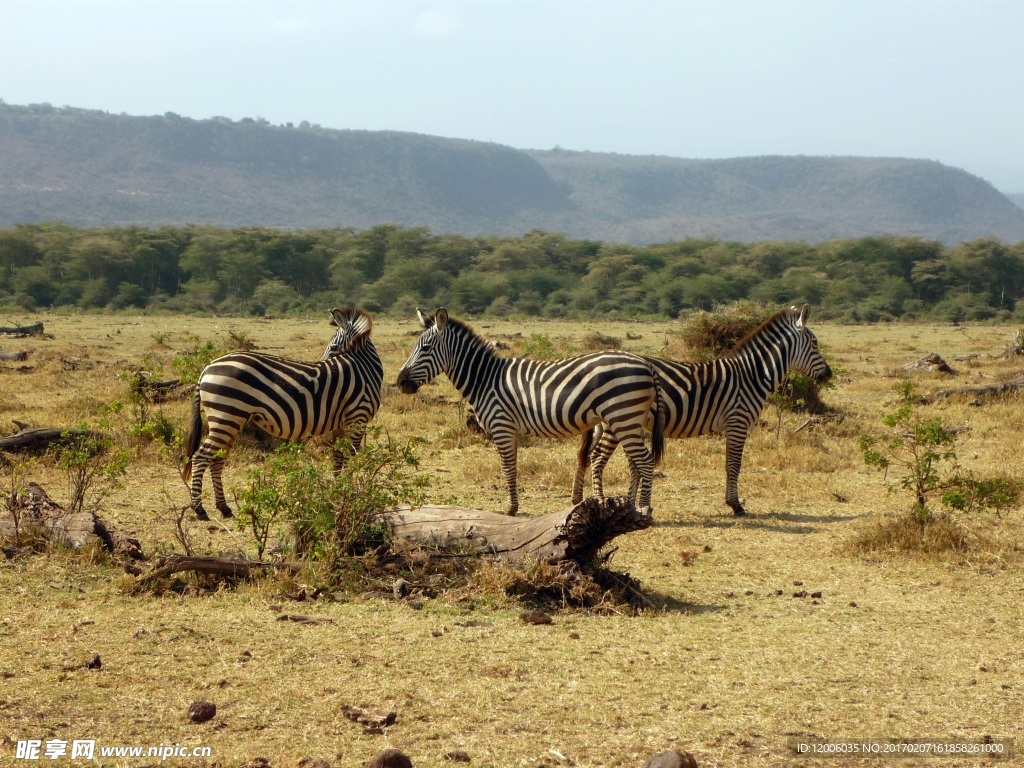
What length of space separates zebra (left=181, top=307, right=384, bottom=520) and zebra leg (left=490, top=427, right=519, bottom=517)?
121cm

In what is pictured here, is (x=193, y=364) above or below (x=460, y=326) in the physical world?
below

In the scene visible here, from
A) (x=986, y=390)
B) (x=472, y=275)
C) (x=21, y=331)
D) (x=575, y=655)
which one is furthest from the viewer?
(x=472, y=275)

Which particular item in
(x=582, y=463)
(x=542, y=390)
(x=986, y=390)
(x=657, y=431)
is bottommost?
(x=582, y=463)

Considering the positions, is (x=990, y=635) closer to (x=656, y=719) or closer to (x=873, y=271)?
(x=656, y=719)

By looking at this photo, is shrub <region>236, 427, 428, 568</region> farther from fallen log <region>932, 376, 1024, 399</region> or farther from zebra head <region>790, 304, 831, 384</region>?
fallen log <region>932, 376, 1024, 399</region>

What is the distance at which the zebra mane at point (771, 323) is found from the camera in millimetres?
10195

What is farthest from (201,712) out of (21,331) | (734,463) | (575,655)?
(21,331)

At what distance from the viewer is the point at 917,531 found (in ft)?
26.4

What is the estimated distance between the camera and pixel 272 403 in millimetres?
8867

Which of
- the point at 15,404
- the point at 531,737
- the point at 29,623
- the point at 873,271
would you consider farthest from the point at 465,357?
the point at 873,271

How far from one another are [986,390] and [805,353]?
252 inches

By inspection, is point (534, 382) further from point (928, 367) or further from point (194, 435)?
point (928, 367)

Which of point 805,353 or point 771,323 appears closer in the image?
point 771,323

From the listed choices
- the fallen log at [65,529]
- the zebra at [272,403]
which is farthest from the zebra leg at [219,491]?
the fallen log at [65,529]
